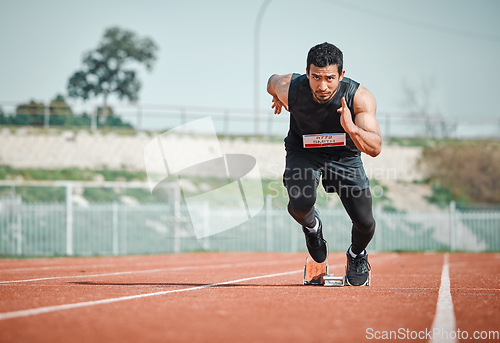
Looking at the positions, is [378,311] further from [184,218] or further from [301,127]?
[184,218]

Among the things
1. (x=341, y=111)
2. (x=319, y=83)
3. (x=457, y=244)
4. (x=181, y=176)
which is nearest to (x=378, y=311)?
(x=341, y=111)

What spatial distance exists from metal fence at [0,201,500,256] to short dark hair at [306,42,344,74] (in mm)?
19209

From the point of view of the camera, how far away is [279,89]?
305 inches

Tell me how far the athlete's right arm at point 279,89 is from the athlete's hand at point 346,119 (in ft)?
3.16

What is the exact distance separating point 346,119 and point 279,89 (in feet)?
3.94

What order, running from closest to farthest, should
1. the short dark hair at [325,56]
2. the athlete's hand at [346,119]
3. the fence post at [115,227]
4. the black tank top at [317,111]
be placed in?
the athlete's hand at [346,119]
the short dark hair at [325,56]
the black tank top at [317,111]
the fence post at [115,227]

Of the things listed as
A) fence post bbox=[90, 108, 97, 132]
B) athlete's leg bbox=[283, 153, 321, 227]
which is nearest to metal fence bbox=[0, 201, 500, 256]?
fence post bbox=[90, 108, 97, 132]

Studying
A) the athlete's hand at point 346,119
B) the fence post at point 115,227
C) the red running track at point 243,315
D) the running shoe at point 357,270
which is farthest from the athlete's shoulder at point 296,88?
the fence post at point 115,227

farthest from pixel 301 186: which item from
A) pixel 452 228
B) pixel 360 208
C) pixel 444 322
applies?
pixel 452 228

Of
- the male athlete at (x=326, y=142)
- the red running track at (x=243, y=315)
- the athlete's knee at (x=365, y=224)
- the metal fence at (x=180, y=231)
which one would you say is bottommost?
the metal fence at (x=180, y=231)

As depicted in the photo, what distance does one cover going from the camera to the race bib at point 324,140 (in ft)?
24.2

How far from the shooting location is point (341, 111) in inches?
269

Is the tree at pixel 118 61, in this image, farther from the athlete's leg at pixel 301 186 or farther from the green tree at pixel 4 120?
the athlete's leg at pixel 301 186

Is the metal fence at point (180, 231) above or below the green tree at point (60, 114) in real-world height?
below
